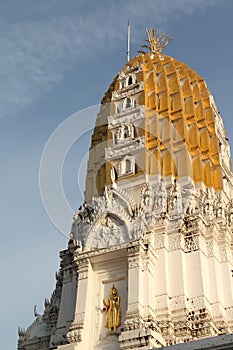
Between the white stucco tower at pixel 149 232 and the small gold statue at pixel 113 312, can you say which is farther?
the small gold statue at pixel 113 312

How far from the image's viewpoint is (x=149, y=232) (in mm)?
23422

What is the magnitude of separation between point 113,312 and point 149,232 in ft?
12.5

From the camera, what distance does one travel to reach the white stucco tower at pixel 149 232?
2109cm

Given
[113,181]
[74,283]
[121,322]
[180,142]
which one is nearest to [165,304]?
[121,322]

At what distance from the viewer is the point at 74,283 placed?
24.6 metres

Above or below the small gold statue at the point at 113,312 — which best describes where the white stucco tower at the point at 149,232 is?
above

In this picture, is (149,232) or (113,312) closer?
(113,312)

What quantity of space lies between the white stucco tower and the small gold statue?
0.04 metres

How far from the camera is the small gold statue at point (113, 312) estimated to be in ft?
69.8

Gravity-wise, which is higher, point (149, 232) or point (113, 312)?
point (149, 232)

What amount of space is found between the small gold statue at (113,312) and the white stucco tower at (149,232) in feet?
0.14

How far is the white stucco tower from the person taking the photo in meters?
21.1

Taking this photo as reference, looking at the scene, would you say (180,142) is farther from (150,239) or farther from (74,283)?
(74,283)

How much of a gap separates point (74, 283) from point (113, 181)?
200 inches
